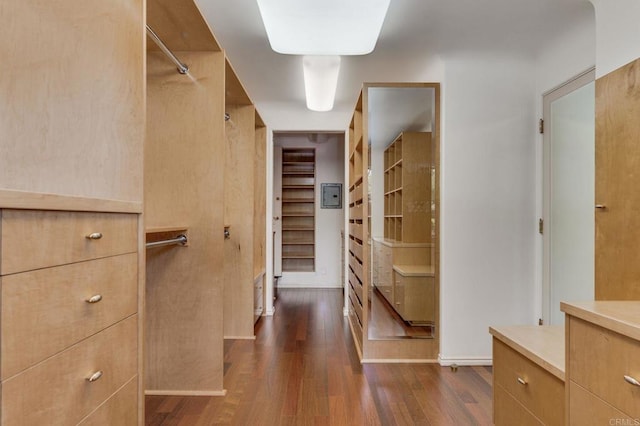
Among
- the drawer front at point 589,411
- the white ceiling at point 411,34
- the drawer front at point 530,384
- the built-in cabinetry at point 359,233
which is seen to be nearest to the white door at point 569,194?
the white ceiling at point 411,34

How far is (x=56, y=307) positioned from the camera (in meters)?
0.88

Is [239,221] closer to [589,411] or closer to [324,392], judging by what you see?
[324,392]

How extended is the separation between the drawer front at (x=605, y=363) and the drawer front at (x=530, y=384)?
0.27 meters

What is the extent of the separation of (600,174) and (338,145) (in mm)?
4484

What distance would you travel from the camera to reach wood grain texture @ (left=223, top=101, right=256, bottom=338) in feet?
10.9

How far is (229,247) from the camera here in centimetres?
336

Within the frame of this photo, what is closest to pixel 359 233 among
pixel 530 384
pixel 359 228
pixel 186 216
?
pixel 359 228

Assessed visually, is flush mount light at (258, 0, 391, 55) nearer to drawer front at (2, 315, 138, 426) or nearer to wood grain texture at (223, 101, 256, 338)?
wood grain texture at (223, 101, 256, 338)

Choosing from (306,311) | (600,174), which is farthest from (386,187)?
(306,311)

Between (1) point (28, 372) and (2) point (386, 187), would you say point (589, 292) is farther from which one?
(1) point (28, 372)

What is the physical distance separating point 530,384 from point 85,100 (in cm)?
207

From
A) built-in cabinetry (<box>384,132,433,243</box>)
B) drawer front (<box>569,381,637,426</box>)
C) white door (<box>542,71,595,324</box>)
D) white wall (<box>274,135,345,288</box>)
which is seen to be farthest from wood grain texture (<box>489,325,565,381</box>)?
white wall (<box>274,135,345,288</box>)

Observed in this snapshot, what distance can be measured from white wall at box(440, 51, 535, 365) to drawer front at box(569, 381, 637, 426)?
5.33 ft

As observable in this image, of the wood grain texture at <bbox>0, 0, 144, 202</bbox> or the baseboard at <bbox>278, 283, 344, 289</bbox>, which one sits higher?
the wood grain texture at <bbox>0, 0, 144, 202</bbox>
